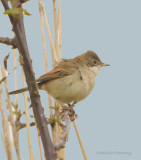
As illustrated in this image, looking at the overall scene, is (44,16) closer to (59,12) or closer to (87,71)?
(59,12)

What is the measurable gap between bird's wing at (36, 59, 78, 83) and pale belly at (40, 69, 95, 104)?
0.07 m

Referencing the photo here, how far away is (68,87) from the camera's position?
349cm

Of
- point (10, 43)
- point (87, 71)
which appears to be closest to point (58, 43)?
point (87, 71)

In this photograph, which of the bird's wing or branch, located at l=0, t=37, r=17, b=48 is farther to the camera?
the bird's wing

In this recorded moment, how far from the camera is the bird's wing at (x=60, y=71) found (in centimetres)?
332

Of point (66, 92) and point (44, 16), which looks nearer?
point (44, 16)

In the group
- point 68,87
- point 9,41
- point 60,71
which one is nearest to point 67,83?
point 68,87

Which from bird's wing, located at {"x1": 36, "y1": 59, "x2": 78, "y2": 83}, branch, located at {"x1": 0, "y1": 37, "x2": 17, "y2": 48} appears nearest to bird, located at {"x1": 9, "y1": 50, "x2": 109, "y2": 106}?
bird's wing, located at {"x1": 36, "y1": 59, "x2": 78, "y2": 83}

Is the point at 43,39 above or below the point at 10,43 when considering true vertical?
above

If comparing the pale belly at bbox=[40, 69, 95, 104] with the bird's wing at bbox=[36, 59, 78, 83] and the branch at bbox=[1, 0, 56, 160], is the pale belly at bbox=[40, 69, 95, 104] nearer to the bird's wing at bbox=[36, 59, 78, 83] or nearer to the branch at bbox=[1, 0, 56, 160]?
the bird's wing at bbox=[36, 59, 78, 83]

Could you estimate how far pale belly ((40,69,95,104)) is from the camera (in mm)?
3494

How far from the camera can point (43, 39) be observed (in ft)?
9.62

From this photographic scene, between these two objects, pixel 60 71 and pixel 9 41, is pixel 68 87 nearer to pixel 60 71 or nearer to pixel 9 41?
pixel 60 71

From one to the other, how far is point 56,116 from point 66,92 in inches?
40.6
